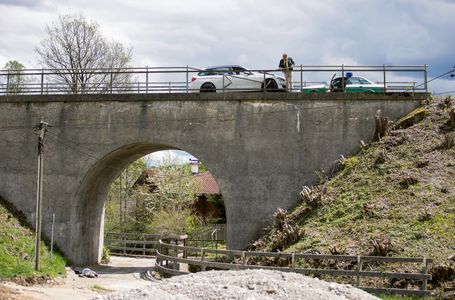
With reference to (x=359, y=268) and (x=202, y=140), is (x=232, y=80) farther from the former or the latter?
(x=359, y=268)

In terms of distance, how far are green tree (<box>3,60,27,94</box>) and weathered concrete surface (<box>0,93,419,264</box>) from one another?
38.5 inches

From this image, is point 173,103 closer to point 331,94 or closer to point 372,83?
point 331,94

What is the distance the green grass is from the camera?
23308 millimetres

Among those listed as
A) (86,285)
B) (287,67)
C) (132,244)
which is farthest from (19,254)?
(132,244)

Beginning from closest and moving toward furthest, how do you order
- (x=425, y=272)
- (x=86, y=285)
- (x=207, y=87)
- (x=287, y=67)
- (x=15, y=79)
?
1. (x=425, y=272)
2. (x=86, y=285)
3. (x=287, y=67)
4. (x=207, y=87)
5. (x=15, y=79)

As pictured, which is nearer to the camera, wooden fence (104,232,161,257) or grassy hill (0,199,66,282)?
grassy hill (0,199,66,282)

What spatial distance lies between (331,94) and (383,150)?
299 cm

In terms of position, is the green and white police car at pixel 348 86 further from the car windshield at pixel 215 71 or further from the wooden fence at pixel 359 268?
the wooden fence at pixel 359 268

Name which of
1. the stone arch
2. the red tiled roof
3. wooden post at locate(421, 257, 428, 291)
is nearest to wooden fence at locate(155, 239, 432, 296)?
wooden post at locate(421, 257, 428, 291)

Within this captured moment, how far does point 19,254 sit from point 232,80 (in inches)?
414

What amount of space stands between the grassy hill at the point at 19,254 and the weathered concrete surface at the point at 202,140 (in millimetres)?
922

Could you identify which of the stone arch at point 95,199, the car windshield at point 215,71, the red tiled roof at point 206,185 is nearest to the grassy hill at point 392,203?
the car windshield at point 215,71

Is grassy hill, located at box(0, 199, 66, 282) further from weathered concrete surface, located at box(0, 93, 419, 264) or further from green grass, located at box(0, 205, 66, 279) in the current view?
weathered concrete surface, located at box(0, 93, 419, 264)

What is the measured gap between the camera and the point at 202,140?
2739 centimetres
